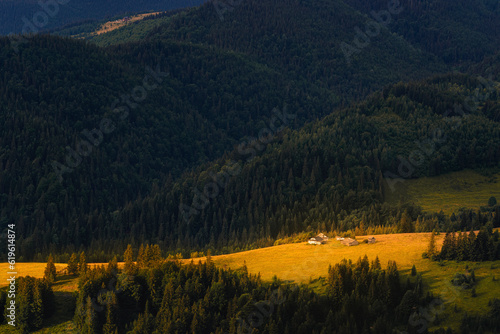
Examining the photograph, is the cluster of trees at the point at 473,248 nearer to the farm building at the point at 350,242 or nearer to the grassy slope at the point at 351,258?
the grassy slope at the point at 351,258

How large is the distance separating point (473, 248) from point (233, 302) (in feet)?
145

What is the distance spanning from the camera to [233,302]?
268ft

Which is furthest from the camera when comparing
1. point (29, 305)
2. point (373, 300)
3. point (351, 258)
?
point (351, 258)

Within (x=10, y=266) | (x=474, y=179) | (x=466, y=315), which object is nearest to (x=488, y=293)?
(x=466, y=315)

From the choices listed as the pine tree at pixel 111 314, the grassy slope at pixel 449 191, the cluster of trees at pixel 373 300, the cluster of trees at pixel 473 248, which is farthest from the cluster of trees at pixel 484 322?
the grassy slope at pixel 449 191

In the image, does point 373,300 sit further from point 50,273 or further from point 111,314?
point 50,273

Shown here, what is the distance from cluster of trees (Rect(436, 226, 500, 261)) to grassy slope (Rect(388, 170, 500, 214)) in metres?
72.7

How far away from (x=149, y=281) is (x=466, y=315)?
4926 cm

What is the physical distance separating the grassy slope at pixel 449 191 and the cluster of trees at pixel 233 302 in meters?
90.9

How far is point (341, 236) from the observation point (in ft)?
413

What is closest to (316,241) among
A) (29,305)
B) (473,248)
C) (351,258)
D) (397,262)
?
(351,258)

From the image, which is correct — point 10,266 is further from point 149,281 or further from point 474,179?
point 474,179

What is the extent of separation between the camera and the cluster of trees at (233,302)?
7669 centimetres

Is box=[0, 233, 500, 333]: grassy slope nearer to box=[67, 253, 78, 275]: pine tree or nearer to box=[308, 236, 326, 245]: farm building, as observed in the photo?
box=[308, 236, 326, 245]: farm building
